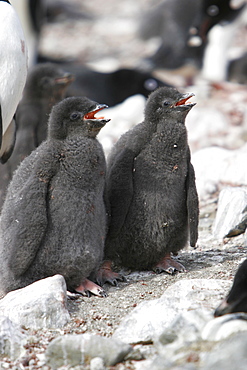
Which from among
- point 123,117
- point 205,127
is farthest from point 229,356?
point 123,117

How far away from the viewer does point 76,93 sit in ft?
27.5

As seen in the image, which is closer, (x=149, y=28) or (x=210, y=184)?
(x=210, y=184)

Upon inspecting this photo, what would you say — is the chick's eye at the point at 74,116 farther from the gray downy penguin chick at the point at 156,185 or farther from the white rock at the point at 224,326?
the white rock at the point at 224,326

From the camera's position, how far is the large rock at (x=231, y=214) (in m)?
4.57

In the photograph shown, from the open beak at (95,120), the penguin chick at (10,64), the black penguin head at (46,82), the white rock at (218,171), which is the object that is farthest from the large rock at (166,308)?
the black penguin head at (46,82)

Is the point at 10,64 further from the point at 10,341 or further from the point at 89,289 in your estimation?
the point at 10,341

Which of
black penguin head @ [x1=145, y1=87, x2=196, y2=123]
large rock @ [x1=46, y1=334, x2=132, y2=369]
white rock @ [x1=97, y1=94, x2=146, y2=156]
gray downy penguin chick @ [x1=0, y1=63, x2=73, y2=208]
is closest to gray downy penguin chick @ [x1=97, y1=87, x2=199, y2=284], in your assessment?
black penguin head @ [x1=145, y1=87, x2=196, y2=123]

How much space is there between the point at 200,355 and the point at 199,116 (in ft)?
17.0

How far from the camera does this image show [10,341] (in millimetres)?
2945

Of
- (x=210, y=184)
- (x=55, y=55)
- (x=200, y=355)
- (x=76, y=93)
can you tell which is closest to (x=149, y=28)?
(x=55, y=55)

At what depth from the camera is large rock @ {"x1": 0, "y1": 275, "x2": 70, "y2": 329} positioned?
319cm

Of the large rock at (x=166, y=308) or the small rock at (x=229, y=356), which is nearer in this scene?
the small rock at (x=229, y=356)

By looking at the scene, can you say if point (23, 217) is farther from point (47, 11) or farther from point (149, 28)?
point (47, 11)

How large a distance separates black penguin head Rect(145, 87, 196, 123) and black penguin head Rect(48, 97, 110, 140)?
1.42 ft
